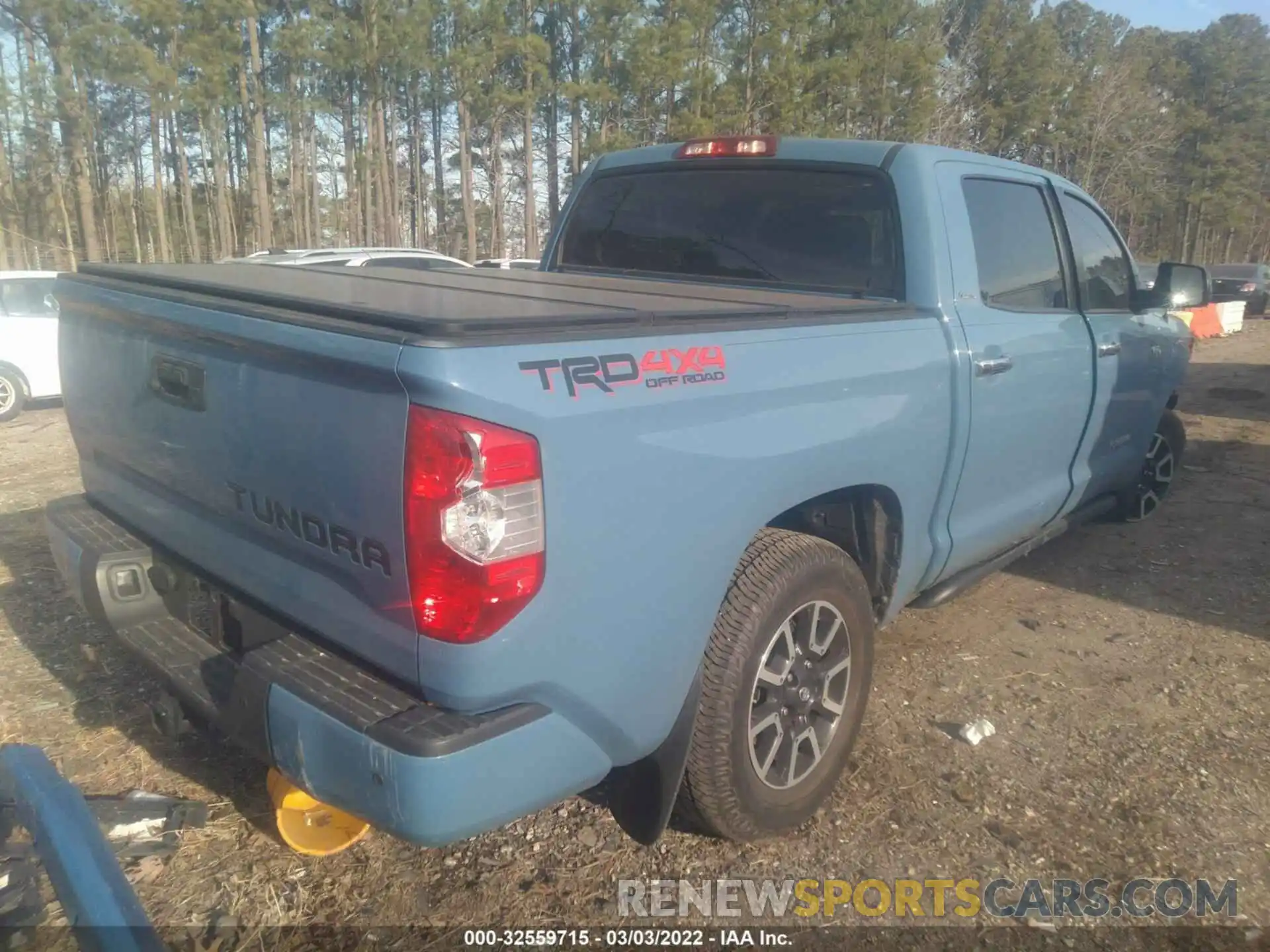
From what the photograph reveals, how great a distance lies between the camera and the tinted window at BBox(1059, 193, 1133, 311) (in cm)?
438

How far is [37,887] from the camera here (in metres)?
2.24

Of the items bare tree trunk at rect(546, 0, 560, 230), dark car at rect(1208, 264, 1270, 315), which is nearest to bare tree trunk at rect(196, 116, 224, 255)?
bare tree trunk at rect(546, 0, 560, 230)

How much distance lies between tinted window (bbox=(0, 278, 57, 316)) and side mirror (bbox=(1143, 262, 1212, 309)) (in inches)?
402

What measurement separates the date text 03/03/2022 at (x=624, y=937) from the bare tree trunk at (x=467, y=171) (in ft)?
104

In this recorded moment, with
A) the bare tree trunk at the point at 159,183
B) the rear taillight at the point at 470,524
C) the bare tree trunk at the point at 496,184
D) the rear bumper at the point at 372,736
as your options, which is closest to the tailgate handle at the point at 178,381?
the rear bumper at the point at 372,736

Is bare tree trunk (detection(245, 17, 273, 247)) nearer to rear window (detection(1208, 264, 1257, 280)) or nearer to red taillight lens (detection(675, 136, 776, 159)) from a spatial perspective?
red taillight lens (detection(675, 136, 776, 159))

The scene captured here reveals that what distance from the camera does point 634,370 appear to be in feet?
6.85

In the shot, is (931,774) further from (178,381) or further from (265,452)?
(178,381)

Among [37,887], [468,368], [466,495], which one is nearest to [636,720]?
[466,495]

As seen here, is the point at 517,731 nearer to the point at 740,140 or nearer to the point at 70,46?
the point at 740,140

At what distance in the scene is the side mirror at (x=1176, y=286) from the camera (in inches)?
192

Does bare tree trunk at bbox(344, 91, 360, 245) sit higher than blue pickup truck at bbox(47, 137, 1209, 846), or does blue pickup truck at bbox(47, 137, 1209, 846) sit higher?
bare tree trunk at bbox(344, 91, 360, 245)

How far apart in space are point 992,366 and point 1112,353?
1445mm

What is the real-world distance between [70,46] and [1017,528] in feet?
84.4
